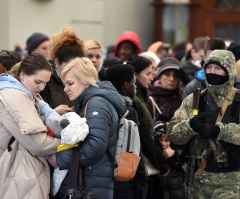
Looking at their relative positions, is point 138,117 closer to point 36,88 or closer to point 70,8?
point 36,88

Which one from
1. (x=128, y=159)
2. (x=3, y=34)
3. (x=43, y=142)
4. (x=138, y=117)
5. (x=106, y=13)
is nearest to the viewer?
(x=43, y=142)

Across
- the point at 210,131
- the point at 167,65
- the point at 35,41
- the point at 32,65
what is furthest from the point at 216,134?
the point at 35,41

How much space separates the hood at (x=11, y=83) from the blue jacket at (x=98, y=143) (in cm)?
42

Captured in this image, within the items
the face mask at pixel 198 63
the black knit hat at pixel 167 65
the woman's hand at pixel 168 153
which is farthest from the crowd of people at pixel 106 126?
the face mask at pixel 198 63

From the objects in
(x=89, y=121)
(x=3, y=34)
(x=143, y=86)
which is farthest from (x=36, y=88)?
(x=3, y=34)

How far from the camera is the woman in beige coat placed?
12.1 ft

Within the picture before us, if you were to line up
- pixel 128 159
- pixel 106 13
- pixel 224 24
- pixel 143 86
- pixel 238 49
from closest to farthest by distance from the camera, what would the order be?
1. pixel 128 159
2. pixel 143 86
3. pixel 238 49
4. pixel 106 13
5. pixel 224 24

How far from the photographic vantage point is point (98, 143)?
3.73 m

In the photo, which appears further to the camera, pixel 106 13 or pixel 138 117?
pixel 106 13

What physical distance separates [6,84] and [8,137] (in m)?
0.39

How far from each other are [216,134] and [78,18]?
929 cm

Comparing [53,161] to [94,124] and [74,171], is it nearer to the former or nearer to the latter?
[74,171]

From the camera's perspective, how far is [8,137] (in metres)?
3.78

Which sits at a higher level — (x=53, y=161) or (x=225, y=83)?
(x=225, y=83)
